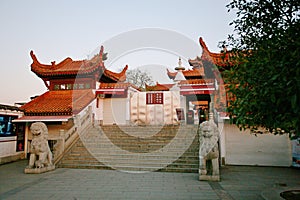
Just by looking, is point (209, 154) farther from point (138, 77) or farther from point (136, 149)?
point (138, 77)

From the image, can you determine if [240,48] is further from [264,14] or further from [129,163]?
[129,163]

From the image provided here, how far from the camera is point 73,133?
1002 cm

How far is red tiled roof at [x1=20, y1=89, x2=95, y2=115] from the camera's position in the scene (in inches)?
429

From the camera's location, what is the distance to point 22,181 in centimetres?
636

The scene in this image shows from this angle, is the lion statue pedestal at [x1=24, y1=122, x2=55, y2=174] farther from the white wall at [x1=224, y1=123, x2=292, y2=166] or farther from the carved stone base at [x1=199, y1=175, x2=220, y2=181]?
the white wall at [x1=224, y1=123, x2=292, y2=166]

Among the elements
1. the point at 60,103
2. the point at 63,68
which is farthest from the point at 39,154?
the point at 63,68

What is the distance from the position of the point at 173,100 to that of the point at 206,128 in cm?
736

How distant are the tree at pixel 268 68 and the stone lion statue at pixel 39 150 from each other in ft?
20.7

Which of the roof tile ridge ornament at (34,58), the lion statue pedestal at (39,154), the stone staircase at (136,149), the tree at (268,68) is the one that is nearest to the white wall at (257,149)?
the stone staircase at (136,149)

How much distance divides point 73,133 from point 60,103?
246 centimetres

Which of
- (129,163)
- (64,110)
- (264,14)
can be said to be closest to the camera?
(264,14)

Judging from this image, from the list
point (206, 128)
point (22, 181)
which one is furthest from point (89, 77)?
point (206, 128)

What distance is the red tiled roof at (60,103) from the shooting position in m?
10.9

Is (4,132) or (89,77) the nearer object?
(4,132)
